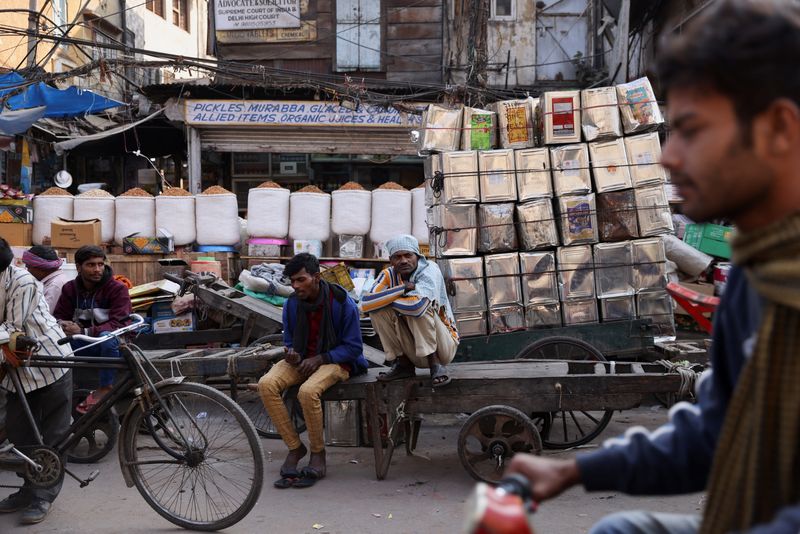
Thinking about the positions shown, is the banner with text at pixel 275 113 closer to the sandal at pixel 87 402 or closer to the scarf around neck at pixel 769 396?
the sandal at pixel 87 402

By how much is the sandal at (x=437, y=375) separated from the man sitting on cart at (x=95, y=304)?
8.16ft

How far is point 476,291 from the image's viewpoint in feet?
23.0

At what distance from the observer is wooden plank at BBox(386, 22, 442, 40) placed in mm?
14875

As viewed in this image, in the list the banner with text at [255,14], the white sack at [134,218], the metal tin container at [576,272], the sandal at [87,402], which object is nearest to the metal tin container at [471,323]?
the metal tin container at [576,272]

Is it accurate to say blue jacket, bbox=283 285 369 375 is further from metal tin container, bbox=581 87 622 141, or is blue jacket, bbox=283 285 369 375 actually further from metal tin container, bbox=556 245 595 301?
metal tin container, bbox=581 87 622 141

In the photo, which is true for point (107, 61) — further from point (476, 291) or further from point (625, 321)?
point (625, 321)

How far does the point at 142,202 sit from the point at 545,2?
865 cm

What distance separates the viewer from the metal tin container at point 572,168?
23.0ft

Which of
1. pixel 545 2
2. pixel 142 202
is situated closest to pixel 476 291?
pixel 142 202

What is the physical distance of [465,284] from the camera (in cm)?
701

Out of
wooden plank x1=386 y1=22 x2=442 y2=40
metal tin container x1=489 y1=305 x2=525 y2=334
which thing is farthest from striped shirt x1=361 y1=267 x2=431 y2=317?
wooden plank x1=386 y1=22 x2=442 y2=40

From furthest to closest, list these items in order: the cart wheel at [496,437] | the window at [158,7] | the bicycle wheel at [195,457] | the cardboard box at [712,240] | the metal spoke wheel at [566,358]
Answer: the window at [158,7] → the cardboard box at [712,240] → the metal spoke wheel at [566,358] → the cart wheel at [496,437] → the bicycle wheel at [195,457]

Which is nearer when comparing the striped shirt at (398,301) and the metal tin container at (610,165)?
the striped shirt at (398,301)

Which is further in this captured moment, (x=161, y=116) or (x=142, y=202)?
(x=161, y=116)
